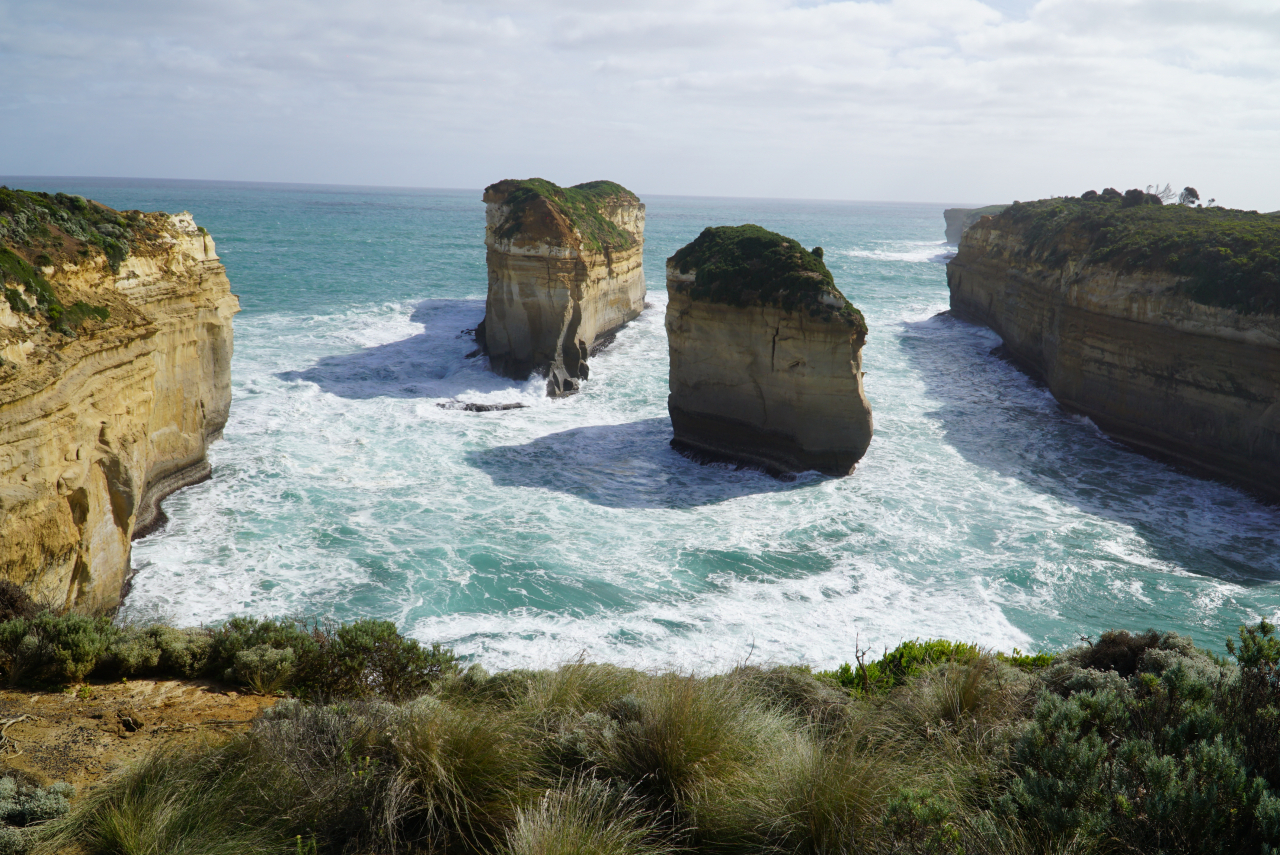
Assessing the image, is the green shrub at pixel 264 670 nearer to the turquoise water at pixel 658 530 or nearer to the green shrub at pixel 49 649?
the green shrub at pixel 49 649

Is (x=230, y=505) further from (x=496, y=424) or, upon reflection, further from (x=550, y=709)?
(x=550, y=709)

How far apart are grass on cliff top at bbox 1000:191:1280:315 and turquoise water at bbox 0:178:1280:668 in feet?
15.2

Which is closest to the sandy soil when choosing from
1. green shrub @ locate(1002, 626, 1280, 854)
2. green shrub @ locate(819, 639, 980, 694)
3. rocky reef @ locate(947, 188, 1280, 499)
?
green shrub @ locate(1002, 626, 1280, 854)

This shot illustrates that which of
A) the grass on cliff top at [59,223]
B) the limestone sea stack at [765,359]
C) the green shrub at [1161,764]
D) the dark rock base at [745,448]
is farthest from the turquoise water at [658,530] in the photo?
the green shrub at [1161,764]

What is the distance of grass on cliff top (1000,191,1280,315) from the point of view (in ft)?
61.3

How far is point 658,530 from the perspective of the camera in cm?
1509

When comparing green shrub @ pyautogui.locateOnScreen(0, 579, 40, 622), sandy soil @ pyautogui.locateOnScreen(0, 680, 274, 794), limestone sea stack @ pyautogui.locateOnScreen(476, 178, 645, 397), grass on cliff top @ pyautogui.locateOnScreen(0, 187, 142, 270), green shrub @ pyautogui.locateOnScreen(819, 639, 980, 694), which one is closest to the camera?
sandy soil @ pyautogui.locateOnScreen(0, 680, 274, 794)

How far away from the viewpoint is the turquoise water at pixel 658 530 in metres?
11.7

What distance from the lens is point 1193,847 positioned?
3.47 meters

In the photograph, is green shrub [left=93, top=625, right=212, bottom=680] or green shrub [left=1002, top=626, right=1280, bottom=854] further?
green shrub [left=93, top=625, right=212, bottom=680]

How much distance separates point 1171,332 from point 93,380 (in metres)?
23.4

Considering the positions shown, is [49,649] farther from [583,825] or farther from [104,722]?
[583,825]

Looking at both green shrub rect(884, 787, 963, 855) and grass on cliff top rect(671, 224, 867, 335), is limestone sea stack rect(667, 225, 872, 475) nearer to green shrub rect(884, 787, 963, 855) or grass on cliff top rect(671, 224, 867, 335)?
grass on cliff top rect(671, 224, 867, 335)

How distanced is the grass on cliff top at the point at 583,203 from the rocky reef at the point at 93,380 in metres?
11.8
